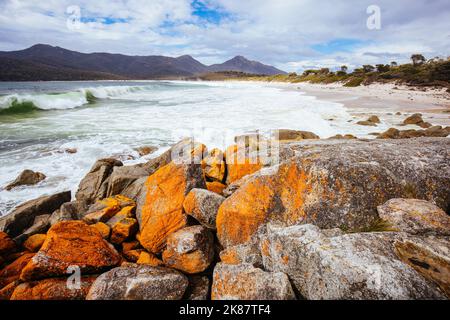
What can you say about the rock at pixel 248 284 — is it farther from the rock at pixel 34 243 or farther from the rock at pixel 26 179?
the rock at pixel 26 179

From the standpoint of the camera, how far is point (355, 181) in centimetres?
313

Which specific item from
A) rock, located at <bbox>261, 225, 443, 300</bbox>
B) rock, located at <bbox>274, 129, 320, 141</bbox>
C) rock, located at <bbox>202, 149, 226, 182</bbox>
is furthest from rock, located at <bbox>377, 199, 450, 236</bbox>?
rock, located at <bbox>274, 129, 320, 141</bbox>

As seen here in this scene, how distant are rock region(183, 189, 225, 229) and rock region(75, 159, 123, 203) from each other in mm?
3349

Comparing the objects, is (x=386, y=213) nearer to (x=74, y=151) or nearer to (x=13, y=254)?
(x=13, y=254)

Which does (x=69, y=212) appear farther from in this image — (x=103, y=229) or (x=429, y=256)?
(x=429, y=256)

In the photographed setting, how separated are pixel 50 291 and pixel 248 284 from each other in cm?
259

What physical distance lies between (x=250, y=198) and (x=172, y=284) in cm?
156

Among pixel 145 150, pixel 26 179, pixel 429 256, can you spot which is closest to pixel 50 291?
pixel 429 256

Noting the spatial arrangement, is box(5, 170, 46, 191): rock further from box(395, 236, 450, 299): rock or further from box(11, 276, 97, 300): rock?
box(395, 236, 450, 299): rock

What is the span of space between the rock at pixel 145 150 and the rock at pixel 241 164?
5260mm

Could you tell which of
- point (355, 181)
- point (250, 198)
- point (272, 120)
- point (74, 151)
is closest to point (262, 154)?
point (250, 198)

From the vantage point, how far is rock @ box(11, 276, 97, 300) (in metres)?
2.99

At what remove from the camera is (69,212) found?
500cm

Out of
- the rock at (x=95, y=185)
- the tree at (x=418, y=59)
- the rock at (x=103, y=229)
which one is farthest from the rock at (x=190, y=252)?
the tree at (x=418, y=59)
